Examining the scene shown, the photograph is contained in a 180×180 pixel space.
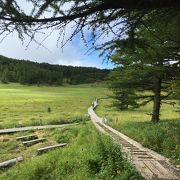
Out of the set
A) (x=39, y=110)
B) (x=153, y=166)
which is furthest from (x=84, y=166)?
(x=39, y=110)

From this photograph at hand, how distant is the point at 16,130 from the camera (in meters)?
32.9

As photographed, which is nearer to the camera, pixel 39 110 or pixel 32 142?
pixel 32 142

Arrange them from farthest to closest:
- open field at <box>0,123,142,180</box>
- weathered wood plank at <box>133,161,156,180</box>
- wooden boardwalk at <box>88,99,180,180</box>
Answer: open field at <box>0,123,142,180</box> → wooden boardwalk at <box>88,99,180,180</box> → weathered wood plank at <box>133,161,156,180</box>

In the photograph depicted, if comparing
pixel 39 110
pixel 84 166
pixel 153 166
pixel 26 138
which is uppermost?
pixel 153 166

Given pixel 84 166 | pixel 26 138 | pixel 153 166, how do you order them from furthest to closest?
pixel 26 138 → pixel 84 166 → pixel 153 166

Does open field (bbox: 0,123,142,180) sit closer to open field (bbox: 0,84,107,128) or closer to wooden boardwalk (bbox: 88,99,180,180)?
wooden boardwalk (bbox: 88,99,180,180)

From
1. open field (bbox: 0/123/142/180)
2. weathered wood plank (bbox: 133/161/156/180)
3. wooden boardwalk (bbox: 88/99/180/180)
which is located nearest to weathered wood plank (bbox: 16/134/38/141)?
open field (bbox: 0/123/142/180)

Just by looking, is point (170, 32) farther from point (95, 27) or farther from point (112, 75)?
point (112, 75)

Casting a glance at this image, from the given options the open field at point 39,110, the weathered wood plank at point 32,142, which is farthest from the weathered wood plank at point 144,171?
the open field at point 39,110

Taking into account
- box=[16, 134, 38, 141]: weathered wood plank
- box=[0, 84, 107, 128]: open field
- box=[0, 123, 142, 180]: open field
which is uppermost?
box=[0, 123, 142, 180]: open field

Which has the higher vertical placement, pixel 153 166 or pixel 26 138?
pixel 153 166

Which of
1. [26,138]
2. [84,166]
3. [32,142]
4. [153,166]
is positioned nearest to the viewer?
[153,166]

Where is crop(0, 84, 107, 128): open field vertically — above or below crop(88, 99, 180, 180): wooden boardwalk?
below

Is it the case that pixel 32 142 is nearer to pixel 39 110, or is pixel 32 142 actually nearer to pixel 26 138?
pixel 26 138
